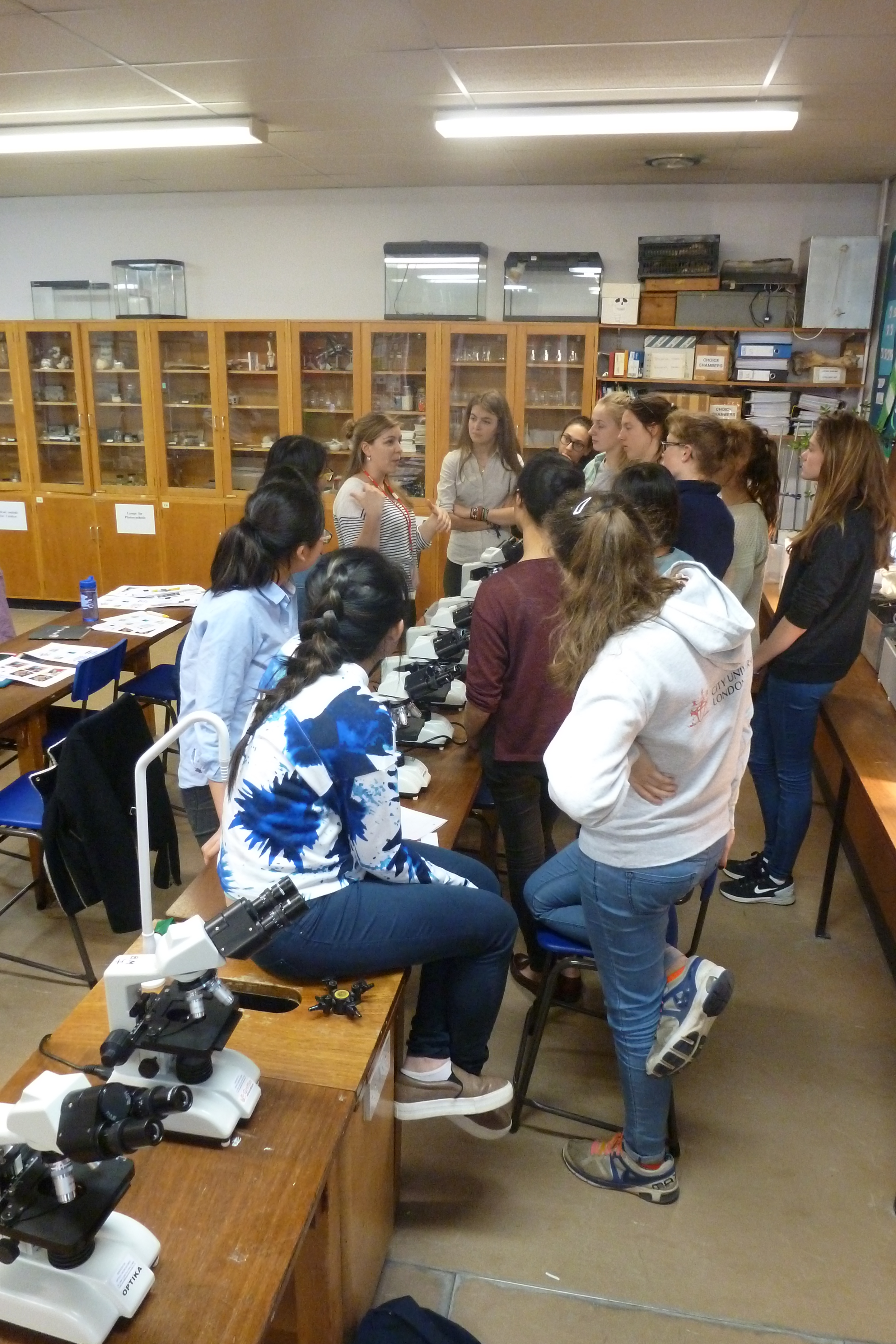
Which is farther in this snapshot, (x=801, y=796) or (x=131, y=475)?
(x=131, y=475)

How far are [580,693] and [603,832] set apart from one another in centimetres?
30

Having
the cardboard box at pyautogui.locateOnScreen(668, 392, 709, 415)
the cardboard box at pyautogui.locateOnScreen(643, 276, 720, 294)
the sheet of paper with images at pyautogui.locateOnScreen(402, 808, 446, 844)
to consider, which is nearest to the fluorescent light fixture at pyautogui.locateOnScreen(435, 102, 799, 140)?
the cardboard box at pyautogui.locateOnScreen(643, 276, 720, 294)

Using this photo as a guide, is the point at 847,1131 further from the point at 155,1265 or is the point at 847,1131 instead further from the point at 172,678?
the point at 172,678

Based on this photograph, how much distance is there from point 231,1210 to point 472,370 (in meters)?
5.51

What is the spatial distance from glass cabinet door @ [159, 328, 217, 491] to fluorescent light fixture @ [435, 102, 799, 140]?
276 cm

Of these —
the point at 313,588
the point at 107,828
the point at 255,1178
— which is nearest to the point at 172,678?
the point at 107,828

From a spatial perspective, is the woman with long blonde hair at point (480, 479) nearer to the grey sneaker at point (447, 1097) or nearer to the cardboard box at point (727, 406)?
the cardboard box at point (727, 406)

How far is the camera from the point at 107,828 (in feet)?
8.11

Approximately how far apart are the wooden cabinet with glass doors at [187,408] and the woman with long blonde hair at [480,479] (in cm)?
261

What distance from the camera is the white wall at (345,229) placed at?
5.59 metres

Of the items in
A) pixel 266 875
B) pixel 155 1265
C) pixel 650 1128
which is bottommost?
pixel 650 1128

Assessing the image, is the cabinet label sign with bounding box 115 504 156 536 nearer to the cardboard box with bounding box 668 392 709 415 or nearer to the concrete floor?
the cardboard box with bounding box 668 392 709 415

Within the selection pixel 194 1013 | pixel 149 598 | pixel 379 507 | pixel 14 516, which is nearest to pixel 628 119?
pixel 379 507

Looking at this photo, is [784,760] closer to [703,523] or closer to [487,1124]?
[703,523]
